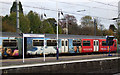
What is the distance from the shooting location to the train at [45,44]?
76.8ft

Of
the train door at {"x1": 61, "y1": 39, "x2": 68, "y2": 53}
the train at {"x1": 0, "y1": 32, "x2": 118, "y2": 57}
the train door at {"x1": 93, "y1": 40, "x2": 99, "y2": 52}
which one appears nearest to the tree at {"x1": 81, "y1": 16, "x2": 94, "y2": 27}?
the train at {"x1": 0, "y1": 32, "x2": 118, "y2": 57}

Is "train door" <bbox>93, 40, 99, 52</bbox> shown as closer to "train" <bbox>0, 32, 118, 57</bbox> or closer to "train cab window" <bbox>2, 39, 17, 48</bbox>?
"train" <bbox>0, 32, 118, 57</bbox>

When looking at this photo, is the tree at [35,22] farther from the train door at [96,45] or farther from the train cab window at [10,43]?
the train cab window at [10,43]

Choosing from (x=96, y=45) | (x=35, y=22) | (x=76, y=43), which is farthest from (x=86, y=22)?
(x=76, y=43)

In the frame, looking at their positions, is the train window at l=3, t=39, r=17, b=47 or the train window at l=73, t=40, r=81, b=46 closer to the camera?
the train window at l=3, t=39, r=17, b=47

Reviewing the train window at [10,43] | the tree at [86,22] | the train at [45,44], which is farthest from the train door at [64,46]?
the tree at [86,22]

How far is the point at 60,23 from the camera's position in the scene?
Result: 78125 mm

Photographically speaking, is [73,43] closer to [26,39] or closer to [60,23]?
[26,39]

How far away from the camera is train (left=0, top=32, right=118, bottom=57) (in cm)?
2340

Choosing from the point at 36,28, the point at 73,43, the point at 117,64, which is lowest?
the point at 117,64

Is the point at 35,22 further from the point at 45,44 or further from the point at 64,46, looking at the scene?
the point at 45,44

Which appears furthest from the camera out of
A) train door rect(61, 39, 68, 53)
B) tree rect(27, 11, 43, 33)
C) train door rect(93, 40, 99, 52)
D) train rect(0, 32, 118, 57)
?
tree rect(27, 11, 43, 33)

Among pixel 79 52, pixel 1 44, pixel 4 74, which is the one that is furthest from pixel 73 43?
pixel 4 74

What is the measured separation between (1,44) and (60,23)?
184 ft
